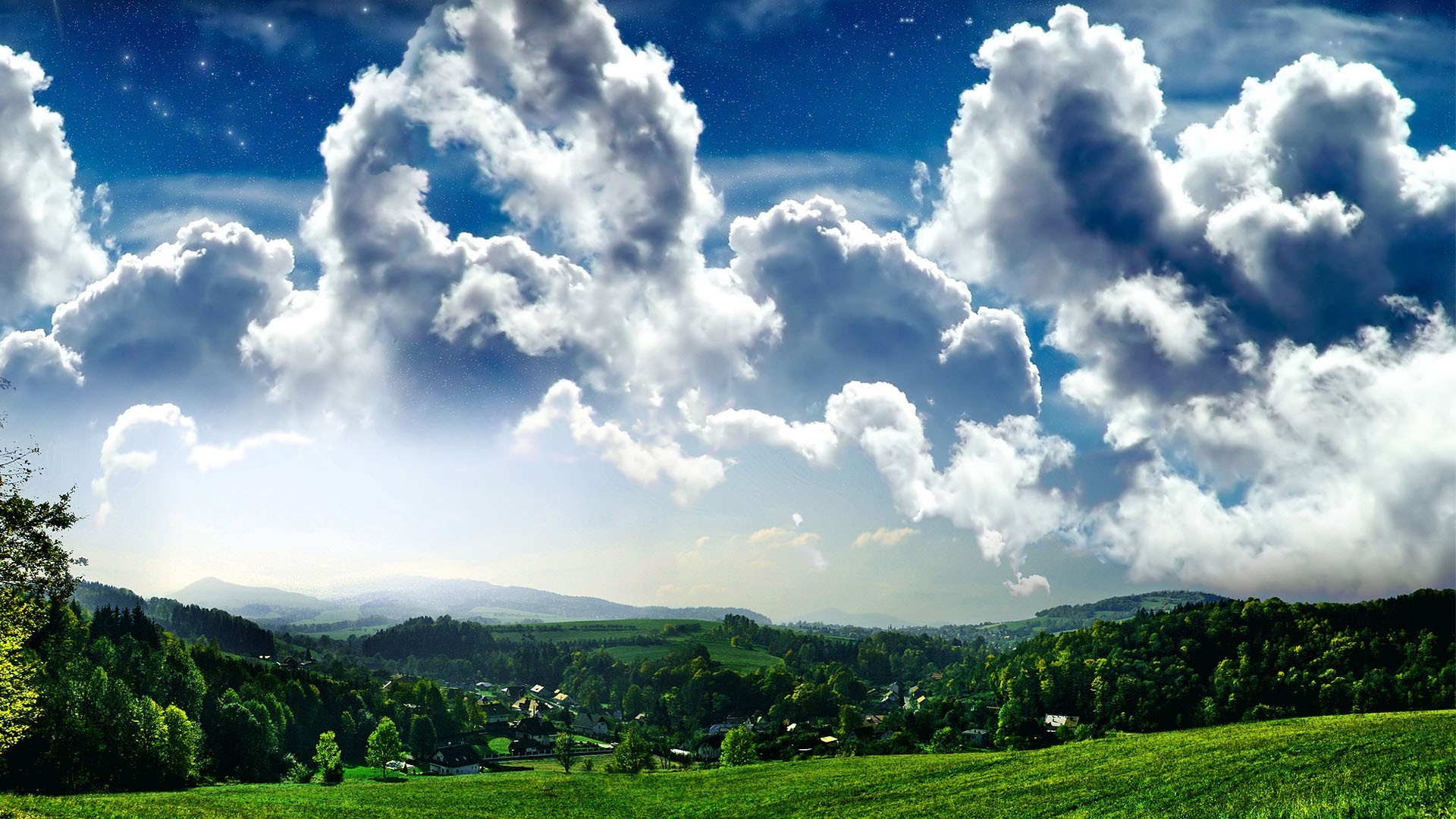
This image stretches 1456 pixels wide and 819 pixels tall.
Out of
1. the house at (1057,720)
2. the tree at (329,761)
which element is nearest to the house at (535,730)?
the tree at (329,761)

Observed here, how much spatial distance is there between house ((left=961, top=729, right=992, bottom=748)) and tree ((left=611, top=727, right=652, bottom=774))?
51.0 meters

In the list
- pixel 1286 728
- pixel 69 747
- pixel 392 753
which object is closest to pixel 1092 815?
pixel 1286 728

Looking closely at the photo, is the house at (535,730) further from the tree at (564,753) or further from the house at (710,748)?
the house at (710,748)

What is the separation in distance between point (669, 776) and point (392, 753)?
55327mm

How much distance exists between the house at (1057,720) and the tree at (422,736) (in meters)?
110

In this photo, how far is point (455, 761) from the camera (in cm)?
12888

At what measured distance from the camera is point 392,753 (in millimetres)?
114000

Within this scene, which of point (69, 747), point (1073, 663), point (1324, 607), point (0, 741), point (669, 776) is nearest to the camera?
point (0, 741)

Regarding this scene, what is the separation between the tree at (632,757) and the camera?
9344 centimetres

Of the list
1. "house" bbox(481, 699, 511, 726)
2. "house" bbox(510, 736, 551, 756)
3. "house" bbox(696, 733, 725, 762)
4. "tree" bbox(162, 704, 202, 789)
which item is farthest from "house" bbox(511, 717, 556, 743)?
→ "tree" bbox(162, 704, 202, 789)

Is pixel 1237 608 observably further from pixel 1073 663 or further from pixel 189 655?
pixel 189 655

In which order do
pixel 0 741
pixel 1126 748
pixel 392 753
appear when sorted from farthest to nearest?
pixel 392 753
pixel 1126 748
pixel 0 741

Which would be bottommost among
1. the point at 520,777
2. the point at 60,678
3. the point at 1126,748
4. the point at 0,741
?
the point at 520,777

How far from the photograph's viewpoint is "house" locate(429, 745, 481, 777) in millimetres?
124938
